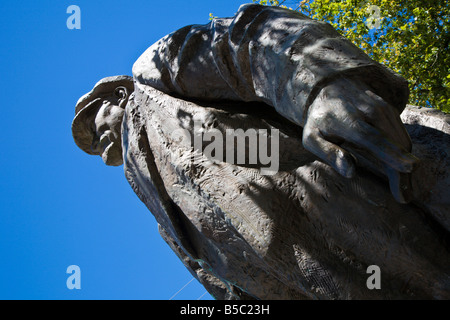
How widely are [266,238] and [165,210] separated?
3.16 ft

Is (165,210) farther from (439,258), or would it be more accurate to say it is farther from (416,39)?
(416,39)

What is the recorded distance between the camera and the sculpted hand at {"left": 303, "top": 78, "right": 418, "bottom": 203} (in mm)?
1889

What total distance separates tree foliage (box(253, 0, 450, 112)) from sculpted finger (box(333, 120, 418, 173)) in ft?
27.6

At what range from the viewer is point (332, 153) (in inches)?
79.2

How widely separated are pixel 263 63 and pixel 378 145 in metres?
0.92

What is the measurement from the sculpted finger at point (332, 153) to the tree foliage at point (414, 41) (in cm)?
837

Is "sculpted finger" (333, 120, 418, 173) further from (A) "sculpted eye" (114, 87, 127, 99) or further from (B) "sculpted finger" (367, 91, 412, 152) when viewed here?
(A) "sculpted eye" (114, 87, 127, 99)

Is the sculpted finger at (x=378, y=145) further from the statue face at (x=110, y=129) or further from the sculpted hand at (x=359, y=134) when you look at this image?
the statue face at (x=110, y=129)

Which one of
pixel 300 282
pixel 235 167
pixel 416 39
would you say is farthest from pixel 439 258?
pixel 416 39

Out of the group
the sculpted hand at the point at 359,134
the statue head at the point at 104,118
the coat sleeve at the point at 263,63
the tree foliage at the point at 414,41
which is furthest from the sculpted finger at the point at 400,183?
the tree foliage at the point at 414,41

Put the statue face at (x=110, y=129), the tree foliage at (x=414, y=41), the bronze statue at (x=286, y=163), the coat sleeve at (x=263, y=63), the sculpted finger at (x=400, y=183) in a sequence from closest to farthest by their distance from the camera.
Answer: the sculpted finger at (x=400, y=183) → the bronze statue at (x=286, y=163) → the coat sleeve at (x=263, y=63) → the statue face at (x=110, y=129) → the tree foliage at (x=414, y=41)

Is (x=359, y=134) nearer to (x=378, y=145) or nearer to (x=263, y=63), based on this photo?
(x=378, y=145)

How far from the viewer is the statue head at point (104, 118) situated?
4.02 m

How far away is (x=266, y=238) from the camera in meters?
2.61
